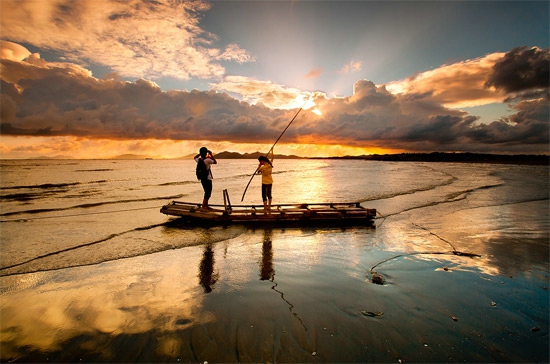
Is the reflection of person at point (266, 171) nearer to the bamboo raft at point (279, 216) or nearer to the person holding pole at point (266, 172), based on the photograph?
the person holding pole at point (266, 172)

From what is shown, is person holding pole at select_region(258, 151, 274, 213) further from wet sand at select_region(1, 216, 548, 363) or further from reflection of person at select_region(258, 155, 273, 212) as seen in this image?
wet sand at select_region(1, 216, 548, 363)

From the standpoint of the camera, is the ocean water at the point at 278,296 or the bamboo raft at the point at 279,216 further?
the bamboo raft at the point at 279,216

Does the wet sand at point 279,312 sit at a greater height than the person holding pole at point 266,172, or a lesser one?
lesser

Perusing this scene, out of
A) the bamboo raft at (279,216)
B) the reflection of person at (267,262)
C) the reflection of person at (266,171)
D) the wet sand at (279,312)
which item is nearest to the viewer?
the wet sand at (279,312)

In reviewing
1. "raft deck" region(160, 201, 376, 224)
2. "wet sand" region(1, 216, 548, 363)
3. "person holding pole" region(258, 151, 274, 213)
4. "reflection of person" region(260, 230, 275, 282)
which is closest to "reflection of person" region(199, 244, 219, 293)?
"wet sand" region(1, 216, 548, 363)

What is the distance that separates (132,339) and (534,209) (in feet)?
75.8

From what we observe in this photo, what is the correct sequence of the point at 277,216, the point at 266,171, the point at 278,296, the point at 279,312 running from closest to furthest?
the point at 279,312 → the point at 278,296 → the point at 266,171 → the point at 277,216

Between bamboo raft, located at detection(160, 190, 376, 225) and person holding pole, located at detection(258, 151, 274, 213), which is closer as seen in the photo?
person holding pole, located at detection(258, 151, 274, 213)

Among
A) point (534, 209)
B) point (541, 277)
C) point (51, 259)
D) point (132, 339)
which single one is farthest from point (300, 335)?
point (534, 209)

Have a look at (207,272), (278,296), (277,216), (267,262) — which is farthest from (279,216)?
(278,296)

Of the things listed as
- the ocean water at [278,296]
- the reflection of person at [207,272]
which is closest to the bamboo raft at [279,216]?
the ocean water at [278,296]

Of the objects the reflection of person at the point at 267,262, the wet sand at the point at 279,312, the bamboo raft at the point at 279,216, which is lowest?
the reflection of person at the point at 267,262

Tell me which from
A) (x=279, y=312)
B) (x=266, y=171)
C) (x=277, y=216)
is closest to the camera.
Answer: (x=279, y=312)

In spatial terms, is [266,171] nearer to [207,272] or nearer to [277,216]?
[277,216]
